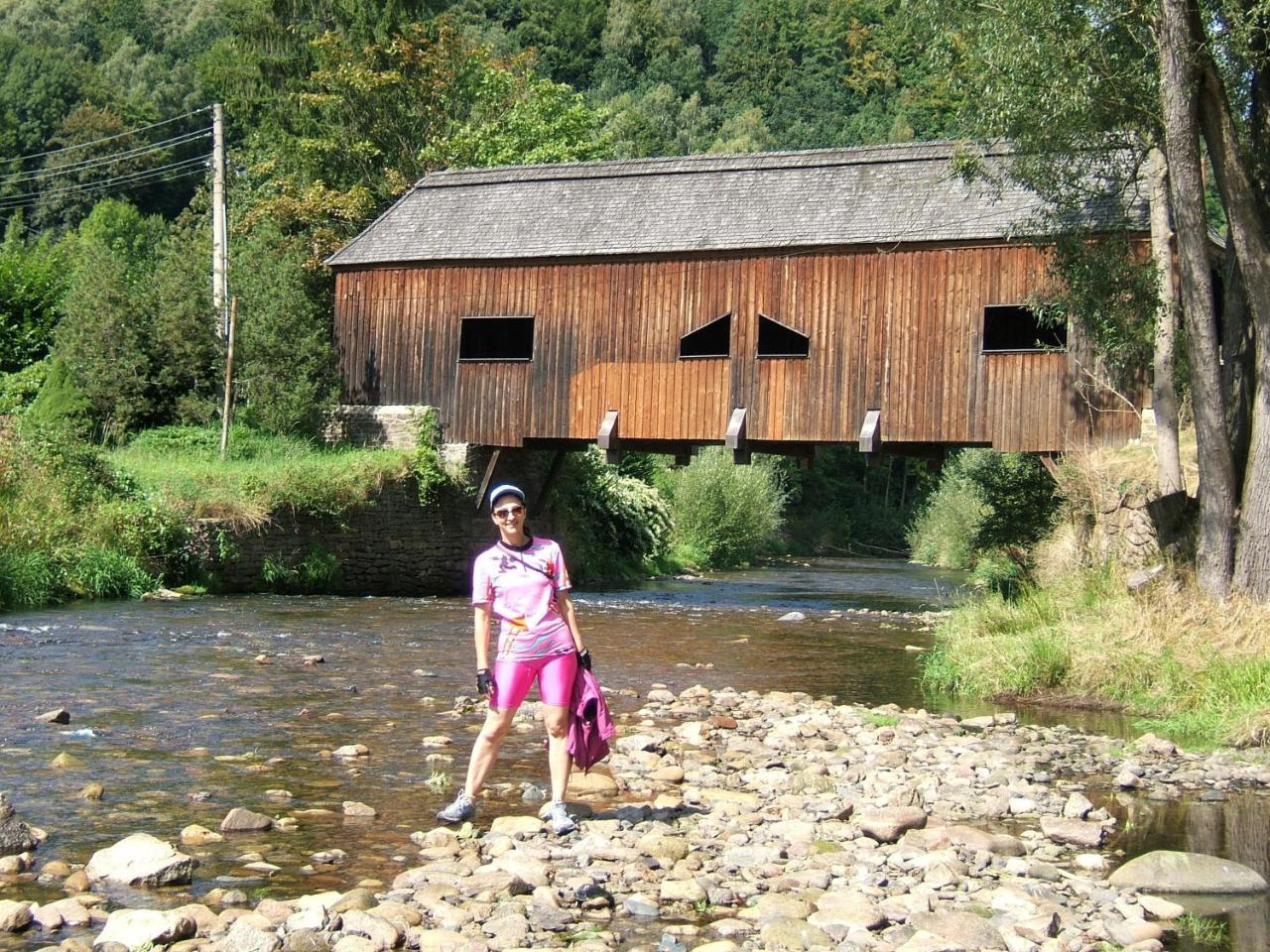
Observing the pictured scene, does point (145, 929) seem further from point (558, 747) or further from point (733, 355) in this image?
→ point (733, 355)

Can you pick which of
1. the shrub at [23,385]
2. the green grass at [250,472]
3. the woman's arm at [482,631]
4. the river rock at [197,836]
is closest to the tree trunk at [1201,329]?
the woman's arm at [482,631]

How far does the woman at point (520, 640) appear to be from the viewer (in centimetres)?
646

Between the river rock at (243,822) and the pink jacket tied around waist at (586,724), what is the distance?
141cm

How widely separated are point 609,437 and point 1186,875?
627 inches

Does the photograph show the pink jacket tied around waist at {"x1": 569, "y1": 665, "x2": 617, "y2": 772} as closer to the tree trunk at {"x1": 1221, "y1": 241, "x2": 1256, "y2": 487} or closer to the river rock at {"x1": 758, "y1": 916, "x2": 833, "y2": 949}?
the river rock at {"x1": 758, "y1": 916, "x2": 833, "y2": 949}

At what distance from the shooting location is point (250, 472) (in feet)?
64.5

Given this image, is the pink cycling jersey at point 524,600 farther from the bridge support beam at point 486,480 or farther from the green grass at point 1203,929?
the bridge support beam at point 486,480

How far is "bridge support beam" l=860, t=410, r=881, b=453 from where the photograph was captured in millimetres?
19609

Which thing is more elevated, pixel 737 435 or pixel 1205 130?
pixel 1205 130

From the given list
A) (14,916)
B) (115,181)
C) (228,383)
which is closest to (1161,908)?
(14,916)

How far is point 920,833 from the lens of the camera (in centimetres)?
632

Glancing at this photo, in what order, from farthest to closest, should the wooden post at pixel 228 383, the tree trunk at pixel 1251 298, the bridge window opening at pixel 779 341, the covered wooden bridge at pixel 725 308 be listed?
the bridge window opening at pixel 779 341
the wooden post at pixel 228 383
the covered wooden bridge at pixel 725 308
the tree trunk at pixel 1251 298

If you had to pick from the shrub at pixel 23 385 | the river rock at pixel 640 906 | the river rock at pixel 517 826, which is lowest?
the river rock at pixel 640 906

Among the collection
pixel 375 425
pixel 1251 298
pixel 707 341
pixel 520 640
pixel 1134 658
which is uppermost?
pixel 707 341
